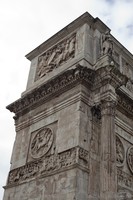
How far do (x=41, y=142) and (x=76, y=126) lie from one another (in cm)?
191

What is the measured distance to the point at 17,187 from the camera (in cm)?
1161

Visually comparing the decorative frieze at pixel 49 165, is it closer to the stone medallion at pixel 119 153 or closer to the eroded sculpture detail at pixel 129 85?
the stone medallion at pixel 119 153

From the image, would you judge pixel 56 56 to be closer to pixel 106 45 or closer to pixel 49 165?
pixel 106 45

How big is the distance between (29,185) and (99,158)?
2651 mm

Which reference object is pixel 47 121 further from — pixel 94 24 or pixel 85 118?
pixel 94 24

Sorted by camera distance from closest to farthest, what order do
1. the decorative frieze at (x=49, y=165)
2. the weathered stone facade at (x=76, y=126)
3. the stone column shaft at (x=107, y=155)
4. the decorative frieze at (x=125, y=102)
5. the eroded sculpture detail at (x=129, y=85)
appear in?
the stone column shaft at (x=107, y=155), the weathered stone facade at (x=76, y=126), the decorative frieze at (x=49, y=165), the decorative frieze at (x=125, y=102), the eroded sculpture detail at (x=129, y=85)

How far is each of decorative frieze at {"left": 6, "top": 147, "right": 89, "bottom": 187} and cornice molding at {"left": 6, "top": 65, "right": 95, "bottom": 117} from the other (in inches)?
104

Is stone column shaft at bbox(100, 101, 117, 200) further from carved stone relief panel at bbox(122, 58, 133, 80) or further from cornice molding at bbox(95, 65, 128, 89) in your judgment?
carved stone relief panel at bbox(122, 58, 133, 80)

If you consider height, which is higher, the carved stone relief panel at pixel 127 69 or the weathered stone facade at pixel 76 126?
the carved stone relief panel at pixel 127 69

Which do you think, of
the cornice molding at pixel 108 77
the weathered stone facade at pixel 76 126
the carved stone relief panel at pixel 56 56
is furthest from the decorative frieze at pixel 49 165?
the carved stone relief panel at pixel 56 56

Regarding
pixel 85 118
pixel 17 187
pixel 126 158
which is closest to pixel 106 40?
pixel 85 118

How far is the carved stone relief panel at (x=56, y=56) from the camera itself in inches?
538

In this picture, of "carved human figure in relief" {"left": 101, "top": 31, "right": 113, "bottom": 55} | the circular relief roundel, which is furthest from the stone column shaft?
"carved human figure in relief" {"left": 101, "top": 31, "right": 113, "bottom": 55}

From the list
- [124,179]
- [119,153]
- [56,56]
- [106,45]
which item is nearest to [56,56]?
[56,56]
